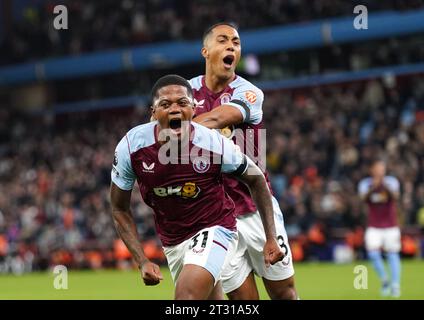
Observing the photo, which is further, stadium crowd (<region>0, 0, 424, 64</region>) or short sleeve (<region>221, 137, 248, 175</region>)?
stadium crowd (<region>0, 0, 424, 64</region>)

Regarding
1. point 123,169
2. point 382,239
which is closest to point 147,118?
point 382,239

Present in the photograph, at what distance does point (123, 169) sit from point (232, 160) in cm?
79

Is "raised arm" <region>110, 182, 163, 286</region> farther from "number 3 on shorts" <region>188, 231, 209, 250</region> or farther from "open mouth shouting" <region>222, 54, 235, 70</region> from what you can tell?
"open mouth shouting" <region>222, 54, 235, 70</region>

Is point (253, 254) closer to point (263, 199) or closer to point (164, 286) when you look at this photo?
point (263, 199)

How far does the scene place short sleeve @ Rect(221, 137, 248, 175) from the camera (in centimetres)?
693

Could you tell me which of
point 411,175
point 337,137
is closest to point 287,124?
point 337,137

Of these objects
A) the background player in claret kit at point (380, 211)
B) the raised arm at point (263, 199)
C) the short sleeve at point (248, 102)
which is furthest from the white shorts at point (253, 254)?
the background player in claret kit at point (380, 211)

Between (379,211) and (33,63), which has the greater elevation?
(33,63)

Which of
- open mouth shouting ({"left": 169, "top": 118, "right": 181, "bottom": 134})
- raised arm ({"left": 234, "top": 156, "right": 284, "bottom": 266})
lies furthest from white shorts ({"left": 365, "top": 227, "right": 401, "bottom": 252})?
open mouth shouting ({"left": 169, "top": 118, "right": 181, "bottom": 134})

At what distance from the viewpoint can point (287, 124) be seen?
26.6m

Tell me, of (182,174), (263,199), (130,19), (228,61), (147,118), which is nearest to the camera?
(182,174)

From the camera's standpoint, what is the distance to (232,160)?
6.93 metres
